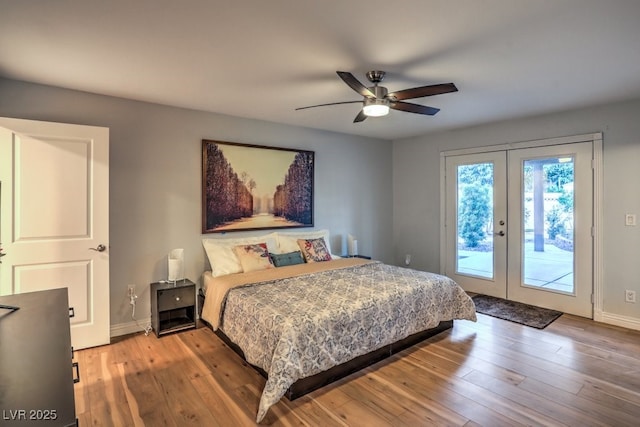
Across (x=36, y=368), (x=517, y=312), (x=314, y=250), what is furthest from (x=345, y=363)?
(x=517, y=312)

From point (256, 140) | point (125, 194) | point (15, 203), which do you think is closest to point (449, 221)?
point (256, 140)

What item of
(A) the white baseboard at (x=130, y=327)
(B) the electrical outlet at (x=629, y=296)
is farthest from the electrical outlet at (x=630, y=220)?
(A) the white baseboard at (x=130, y=327)

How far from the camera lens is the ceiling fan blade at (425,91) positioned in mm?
2517

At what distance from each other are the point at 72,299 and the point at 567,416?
157 inches

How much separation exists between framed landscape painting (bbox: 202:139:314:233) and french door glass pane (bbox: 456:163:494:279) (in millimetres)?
2353

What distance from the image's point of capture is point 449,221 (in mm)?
5309

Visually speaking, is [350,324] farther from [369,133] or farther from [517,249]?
[369,133]

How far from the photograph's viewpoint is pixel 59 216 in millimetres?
2973

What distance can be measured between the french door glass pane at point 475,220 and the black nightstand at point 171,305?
12.9ft

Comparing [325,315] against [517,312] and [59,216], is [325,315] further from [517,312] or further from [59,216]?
[517,312]

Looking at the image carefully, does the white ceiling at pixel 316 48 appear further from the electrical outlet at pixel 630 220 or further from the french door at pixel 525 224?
the electrical outlet at pixel 630 220

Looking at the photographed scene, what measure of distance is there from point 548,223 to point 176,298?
179 inches

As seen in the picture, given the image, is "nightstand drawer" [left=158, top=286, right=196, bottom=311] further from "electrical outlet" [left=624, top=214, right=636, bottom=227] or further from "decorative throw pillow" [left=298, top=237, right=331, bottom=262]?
"electrical outlet" [left=624, top=214, right=636, bottom=227]

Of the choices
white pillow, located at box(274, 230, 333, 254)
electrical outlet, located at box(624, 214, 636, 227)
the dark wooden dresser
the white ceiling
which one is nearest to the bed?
white pillow, located at box(274, 230, 333, 254)
